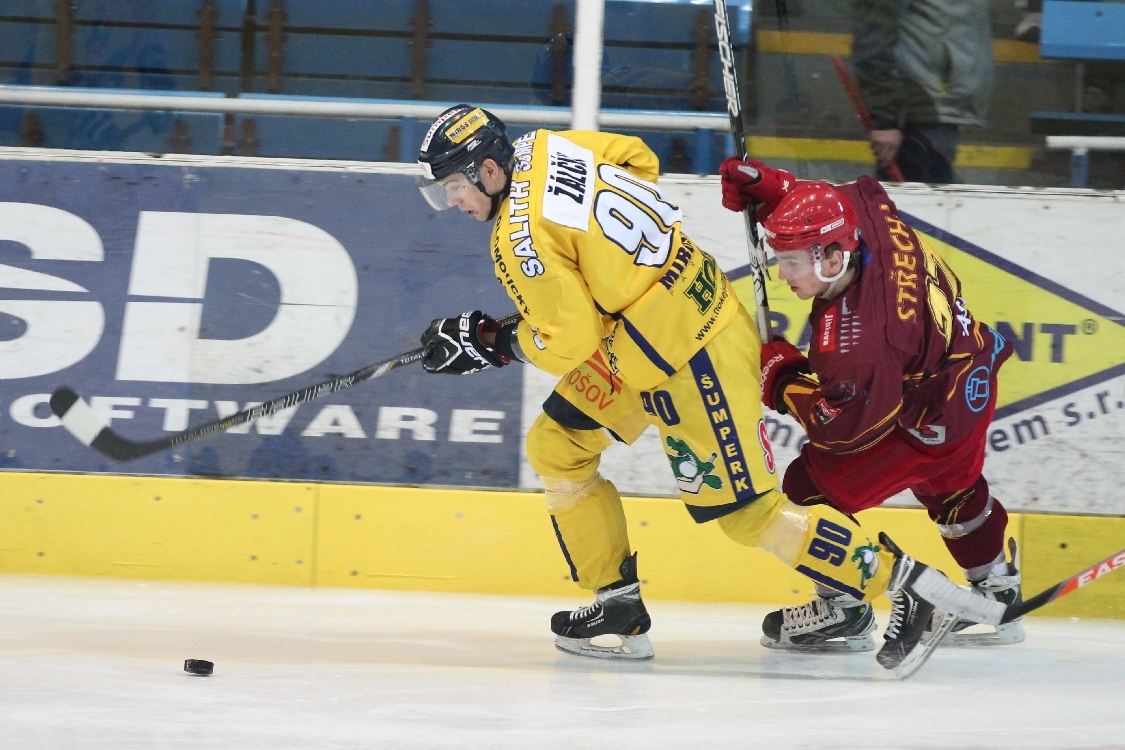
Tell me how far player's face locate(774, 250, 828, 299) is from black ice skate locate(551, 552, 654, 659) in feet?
2.72

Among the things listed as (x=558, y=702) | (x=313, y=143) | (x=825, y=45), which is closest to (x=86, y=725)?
(x=558, y=702)

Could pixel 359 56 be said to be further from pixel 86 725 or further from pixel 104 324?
pixel 86 725

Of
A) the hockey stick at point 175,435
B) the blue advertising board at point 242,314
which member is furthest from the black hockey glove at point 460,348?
the blue advertising board at point 242,314

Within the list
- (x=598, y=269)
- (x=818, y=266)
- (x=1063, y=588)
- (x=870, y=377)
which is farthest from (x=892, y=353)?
(x=1063, y=588)

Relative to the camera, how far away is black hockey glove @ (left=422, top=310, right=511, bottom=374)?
280cm

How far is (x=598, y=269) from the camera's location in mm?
2590

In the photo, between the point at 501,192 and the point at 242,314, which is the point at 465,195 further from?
the point at 242,314

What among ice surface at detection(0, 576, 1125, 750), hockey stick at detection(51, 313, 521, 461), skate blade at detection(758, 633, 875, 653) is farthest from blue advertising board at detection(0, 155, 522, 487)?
skate blade at detection(758, 633, 875, 653)

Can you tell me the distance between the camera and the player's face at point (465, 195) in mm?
2693

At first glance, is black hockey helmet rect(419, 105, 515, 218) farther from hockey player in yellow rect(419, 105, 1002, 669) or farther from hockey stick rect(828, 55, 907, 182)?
hockey stick rect(828, 55, 907, 182)

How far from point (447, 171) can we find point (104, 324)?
1.71 meters

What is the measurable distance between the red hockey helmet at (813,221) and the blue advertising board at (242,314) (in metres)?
1.35

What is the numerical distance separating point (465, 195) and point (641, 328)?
A: 1.71 feet

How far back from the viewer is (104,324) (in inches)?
150
